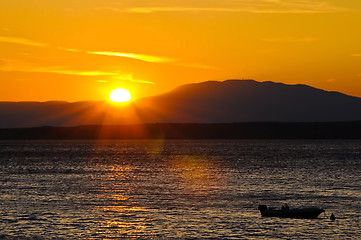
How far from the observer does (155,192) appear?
8906 cm

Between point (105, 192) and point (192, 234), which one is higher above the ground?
point (105, 192)

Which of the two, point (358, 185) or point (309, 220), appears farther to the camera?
point (358, 185)

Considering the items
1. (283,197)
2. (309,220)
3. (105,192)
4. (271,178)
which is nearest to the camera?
(309,220)

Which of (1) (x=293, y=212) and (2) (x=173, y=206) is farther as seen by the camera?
(2) (x=173, y=206)

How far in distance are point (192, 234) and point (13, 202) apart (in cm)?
2963

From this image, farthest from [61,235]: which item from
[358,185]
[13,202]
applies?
[358,185]

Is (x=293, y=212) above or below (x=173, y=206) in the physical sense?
below

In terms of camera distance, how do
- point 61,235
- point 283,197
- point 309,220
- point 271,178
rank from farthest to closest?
point 271,178, point 283,197, point 309,220, point 61,235

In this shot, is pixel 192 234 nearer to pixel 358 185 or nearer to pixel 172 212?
pixel 172 212

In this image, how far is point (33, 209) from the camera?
7012cm

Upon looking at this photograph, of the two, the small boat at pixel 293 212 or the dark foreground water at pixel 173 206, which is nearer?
the dark foreground water at pixel 173 206

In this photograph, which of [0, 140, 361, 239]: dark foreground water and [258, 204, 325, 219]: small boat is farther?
[258, 204, 325, 219]: small boat

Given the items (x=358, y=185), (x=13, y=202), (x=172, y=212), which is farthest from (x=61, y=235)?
(x=358, y=185)

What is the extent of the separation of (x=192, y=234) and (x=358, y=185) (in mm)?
51088
